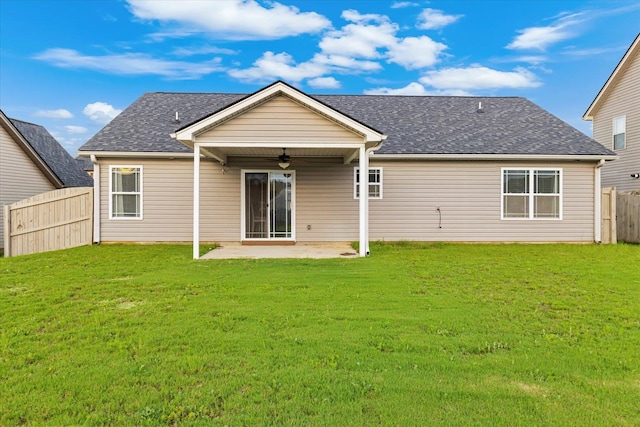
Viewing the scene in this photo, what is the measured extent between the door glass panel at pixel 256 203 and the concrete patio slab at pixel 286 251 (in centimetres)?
70

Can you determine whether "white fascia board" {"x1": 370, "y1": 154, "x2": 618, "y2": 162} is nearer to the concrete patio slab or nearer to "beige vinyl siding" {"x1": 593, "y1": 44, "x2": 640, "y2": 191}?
the concrete patio slab

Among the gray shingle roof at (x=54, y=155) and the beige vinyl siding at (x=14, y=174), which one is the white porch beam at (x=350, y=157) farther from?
the gray shingle roof at (x=54, y=155)

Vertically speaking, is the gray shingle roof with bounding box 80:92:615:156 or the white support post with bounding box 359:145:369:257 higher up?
the gray shingle roof with bounding box 80:92:615:156

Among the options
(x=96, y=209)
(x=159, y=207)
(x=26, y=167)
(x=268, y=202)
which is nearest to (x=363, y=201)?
(x=268, y=202)

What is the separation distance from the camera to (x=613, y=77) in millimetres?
17000

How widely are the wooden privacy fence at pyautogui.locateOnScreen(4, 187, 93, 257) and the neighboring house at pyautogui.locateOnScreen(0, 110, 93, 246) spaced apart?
505 centimetres

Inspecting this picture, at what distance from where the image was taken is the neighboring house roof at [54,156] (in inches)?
782

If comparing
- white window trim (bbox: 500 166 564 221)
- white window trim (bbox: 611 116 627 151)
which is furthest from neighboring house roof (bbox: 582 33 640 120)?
white window trim (bbox: 500 166 564 221)

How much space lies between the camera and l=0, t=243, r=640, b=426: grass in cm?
287

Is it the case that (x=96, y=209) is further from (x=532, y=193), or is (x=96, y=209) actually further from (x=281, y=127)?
(x=532, y=193)

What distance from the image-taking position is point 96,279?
748 cm

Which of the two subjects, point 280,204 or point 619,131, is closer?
point 280,204

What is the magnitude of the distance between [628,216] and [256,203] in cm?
1292

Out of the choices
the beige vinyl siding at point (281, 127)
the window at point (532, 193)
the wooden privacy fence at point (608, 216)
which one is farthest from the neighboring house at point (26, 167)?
the wooden privacy fence at point (608, 216)
